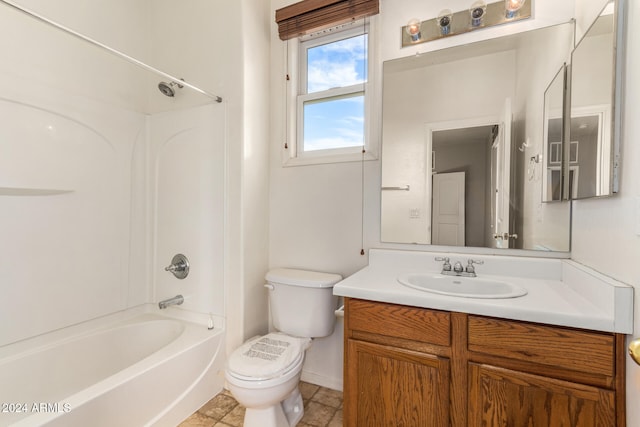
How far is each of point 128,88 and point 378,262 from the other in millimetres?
2113

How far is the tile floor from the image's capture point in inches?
63.4

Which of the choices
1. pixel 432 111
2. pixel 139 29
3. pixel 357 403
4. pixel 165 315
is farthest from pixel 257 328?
pixel 139 29

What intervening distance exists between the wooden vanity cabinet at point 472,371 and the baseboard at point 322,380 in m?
0.64

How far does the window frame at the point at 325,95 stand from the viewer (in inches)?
71.4

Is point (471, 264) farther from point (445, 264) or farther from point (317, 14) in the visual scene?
point (317, 14)

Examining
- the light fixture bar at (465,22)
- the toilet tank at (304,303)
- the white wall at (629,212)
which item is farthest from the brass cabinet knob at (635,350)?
the light fixture bar at (465,22)

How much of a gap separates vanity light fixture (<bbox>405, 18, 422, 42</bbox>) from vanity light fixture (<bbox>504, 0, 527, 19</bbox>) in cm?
43

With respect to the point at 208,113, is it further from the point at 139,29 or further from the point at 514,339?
the point at 514,339

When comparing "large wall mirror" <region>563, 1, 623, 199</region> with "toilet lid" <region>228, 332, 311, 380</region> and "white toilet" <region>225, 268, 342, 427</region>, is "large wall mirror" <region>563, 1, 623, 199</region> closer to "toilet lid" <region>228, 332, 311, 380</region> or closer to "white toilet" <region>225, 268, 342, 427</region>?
"white toilet" <region>225, 268, 342, 427</region>

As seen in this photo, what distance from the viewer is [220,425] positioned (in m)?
1.59

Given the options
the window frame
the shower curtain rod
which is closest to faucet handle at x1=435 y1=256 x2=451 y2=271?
the window frame

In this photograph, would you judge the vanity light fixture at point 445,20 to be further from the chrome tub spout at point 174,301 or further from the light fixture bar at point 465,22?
the chrome tub spout at point 174,301

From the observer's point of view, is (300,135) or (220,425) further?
(300,135)

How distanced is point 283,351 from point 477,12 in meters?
2.06
